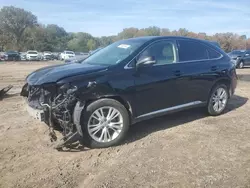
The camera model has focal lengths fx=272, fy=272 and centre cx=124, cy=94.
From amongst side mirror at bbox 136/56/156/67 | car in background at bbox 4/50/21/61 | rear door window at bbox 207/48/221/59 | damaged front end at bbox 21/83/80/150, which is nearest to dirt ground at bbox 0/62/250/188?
damaged front end at bbox 21/83/80/150

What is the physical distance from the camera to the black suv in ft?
13.3

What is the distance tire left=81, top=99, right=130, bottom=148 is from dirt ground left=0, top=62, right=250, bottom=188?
0.13m

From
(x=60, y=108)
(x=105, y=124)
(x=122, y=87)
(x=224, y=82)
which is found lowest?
(x=105, y=124)

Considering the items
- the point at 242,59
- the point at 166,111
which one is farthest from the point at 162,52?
the point at 242,59

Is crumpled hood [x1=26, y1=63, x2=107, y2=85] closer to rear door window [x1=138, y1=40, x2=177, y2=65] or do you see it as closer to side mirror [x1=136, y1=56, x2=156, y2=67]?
side mirror [x1=136, y1=56, x2=156, y2=67]


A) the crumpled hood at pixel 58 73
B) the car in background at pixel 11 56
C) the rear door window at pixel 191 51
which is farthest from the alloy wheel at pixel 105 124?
the car in background at pixel 11 56

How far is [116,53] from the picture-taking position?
5.02 m

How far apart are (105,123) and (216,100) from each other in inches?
116

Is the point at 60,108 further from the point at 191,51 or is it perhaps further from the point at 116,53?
the point at 191,51

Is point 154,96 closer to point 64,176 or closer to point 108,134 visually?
point 108,134

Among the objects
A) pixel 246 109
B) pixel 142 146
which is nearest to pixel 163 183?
pixel 142 146

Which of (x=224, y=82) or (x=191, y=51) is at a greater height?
(x=191, y=51)

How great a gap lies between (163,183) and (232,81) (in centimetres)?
393

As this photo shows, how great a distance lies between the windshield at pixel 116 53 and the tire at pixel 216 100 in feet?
6.95
